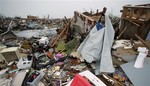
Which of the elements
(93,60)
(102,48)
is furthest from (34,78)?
(102,48)

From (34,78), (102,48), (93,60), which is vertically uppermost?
(102,48)

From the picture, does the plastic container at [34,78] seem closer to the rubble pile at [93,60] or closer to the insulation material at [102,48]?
the rubble pile at [93,60]

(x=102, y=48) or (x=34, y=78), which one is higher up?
(x=102, y=48)

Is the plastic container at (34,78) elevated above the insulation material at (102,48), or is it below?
below

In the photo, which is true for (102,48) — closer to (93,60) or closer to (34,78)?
(93,60)

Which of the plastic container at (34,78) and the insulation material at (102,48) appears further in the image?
the insulation material at (102,48)

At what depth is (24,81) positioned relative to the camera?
2.03 metres

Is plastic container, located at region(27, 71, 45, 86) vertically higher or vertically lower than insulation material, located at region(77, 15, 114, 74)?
lower

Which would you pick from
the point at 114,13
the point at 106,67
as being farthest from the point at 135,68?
the point at 114,13

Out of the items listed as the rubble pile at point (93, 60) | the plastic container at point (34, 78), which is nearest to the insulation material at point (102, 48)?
the rubble pile at point (93, 60)

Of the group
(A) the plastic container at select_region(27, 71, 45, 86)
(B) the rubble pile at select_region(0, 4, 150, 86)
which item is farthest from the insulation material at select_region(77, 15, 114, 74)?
(A) the plastic container at select_region(27, 71, 45, 86)

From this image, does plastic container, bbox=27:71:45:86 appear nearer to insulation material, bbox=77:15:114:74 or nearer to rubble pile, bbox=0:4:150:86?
rubble pile, bbox=0:4:150:86

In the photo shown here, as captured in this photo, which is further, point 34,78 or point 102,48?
point 102,48

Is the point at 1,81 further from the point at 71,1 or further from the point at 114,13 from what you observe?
the point at 114,13
